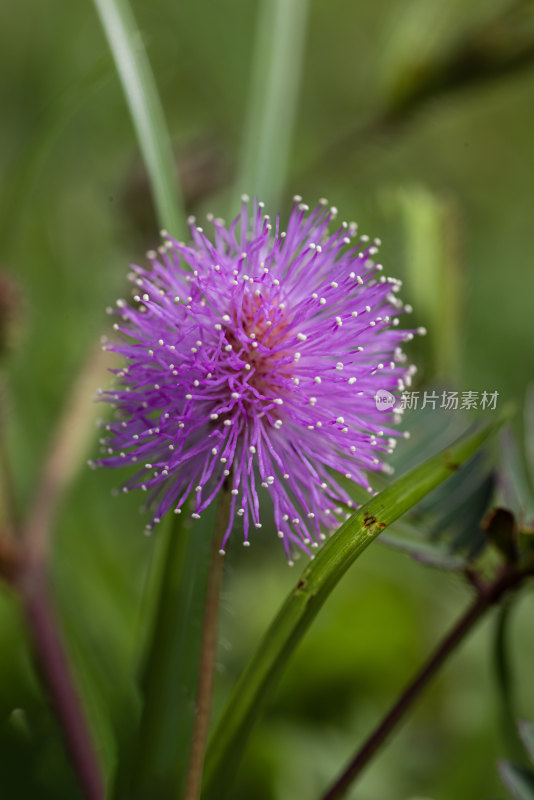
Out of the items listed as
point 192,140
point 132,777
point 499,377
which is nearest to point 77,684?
point 132,777

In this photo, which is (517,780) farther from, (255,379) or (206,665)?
(255,379)

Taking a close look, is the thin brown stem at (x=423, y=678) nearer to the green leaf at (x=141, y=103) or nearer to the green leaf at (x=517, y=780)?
the green leaf at (x=517, y=780)

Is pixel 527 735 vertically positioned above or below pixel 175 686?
below

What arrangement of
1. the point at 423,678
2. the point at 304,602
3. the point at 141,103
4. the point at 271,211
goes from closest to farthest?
the point at 304,602 → the point at 423,678 → the point at 141,103 → the point at 271,211

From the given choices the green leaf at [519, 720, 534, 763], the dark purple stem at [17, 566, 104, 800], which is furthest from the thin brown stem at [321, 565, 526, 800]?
the dark purple stem at [17, 566, 104, 800]

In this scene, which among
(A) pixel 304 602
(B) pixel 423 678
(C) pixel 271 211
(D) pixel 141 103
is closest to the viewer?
(A) pixel 304 602

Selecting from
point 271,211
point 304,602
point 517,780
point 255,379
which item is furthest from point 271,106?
point 517,780

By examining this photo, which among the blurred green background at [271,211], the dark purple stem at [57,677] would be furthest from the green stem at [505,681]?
the dark purple stem at [57,677]

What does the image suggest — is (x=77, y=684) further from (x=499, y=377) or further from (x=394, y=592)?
(x=499, y=377)
